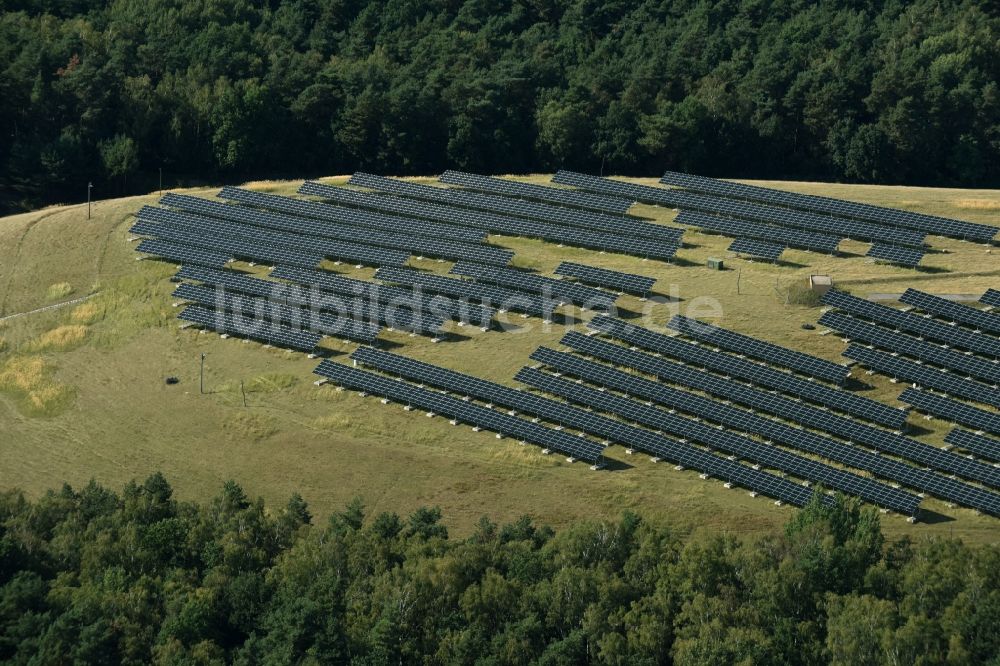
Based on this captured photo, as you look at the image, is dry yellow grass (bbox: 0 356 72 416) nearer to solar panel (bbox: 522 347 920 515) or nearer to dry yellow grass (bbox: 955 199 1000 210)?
solar panel (bbox: 522 347 920 515)

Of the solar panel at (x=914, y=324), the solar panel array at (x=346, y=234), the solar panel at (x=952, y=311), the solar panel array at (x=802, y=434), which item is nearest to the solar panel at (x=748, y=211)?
the solar panel at (x=952, y=311)

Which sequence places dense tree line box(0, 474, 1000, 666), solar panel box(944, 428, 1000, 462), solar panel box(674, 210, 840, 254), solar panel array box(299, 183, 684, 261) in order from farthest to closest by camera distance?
solar panel array box(299, 183, 684, 261), solar panel box(674, 210, 840, 254), solar panel box(944, 428, 1000, 462), dense tree line box(0, 474, 1000, 666)

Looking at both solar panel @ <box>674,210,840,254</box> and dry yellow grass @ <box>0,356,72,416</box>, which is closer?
dry yellow grass @ <box>0,356,72,416</box>

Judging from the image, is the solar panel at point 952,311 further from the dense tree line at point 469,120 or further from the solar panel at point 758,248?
the dense tree line at point 469,120

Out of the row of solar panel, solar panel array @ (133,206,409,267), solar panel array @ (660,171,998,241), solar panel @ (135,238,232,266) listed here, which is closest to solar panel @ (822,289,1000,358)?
solar panel array @ (660,171,998,241)

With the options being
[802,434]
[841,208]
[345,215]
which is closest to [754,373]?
[802,434]
